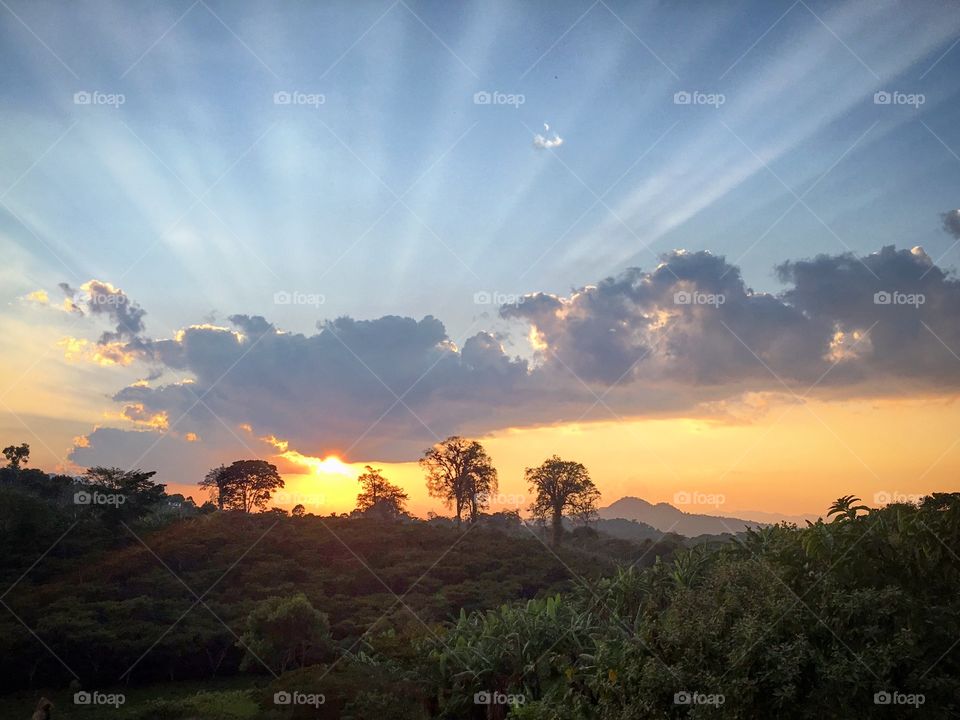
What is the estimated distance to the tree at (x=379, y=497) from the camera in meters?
71.3

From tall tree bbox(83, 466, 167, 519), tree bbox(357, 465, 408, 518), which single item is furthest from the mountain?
tall tree bbox(83, 466, 167, 519)

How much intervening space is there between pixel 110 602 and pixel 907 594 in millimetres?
28110

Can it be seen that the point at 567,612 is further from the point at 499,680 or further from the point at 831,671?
the point at 831,671

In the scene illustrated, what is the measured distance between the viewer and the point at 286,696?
15.5 meters

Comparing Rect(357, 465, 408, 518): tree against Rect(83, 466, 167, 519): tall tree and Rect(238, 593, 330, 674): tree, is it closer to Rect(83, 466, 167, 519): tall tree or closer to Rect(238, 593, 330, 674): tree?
Rect(83, 466, 167, 519): tall tree

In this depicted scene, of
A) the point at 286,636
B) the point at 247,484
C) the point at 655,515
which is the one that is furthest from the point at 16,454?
the point at 655,515

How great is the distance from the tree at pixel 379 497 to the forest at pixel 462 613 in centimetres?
1553
